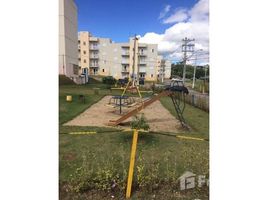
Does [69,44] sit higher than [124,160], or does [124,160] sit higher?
[69,44]

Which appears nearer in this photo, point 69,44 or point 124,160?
point 124,160

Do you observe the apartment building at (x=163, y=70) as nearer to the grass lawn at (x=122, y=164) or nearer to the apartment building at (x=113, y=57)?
the apartment building at (x=113, y=57)

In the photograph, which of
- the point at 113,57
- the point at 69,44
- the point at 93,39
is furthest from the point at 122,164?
the point at 93,39

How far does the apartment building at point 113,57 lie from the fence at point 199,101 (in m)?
13.1

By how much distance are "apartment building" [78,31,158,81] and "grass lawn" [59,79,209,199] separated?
19094 millimetres

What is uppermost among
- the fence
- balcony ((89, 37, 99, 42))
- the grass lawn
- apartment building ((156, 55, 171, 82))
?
balcony ((89, 37, 99, 42))

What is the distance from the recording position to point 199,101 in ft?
28.3

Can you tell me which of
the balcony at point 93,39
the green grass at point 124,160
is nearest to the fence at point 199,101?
the green grass at point 124,160

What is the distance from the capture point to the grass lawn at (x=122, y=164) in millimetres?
2104

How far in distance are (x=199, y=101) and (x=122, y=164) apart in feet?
21.0

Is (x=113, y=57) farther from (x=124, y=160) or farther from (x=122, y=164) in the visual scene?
(x=122, y=164)

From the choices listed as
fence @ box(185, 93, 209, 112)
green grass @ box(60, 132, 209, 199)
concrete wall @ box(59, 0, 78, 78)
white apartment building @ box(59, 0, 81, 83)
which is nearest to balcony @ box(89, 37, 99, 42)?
white apartment building @ box(59, 0, 81, 83)

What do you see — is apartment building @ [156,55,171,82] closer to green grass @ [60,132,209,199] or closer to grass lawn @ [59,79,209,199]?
grass lawn @ [59,79,209,199]

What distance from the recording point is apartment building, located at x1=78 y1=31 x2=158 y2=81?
2489 cm
